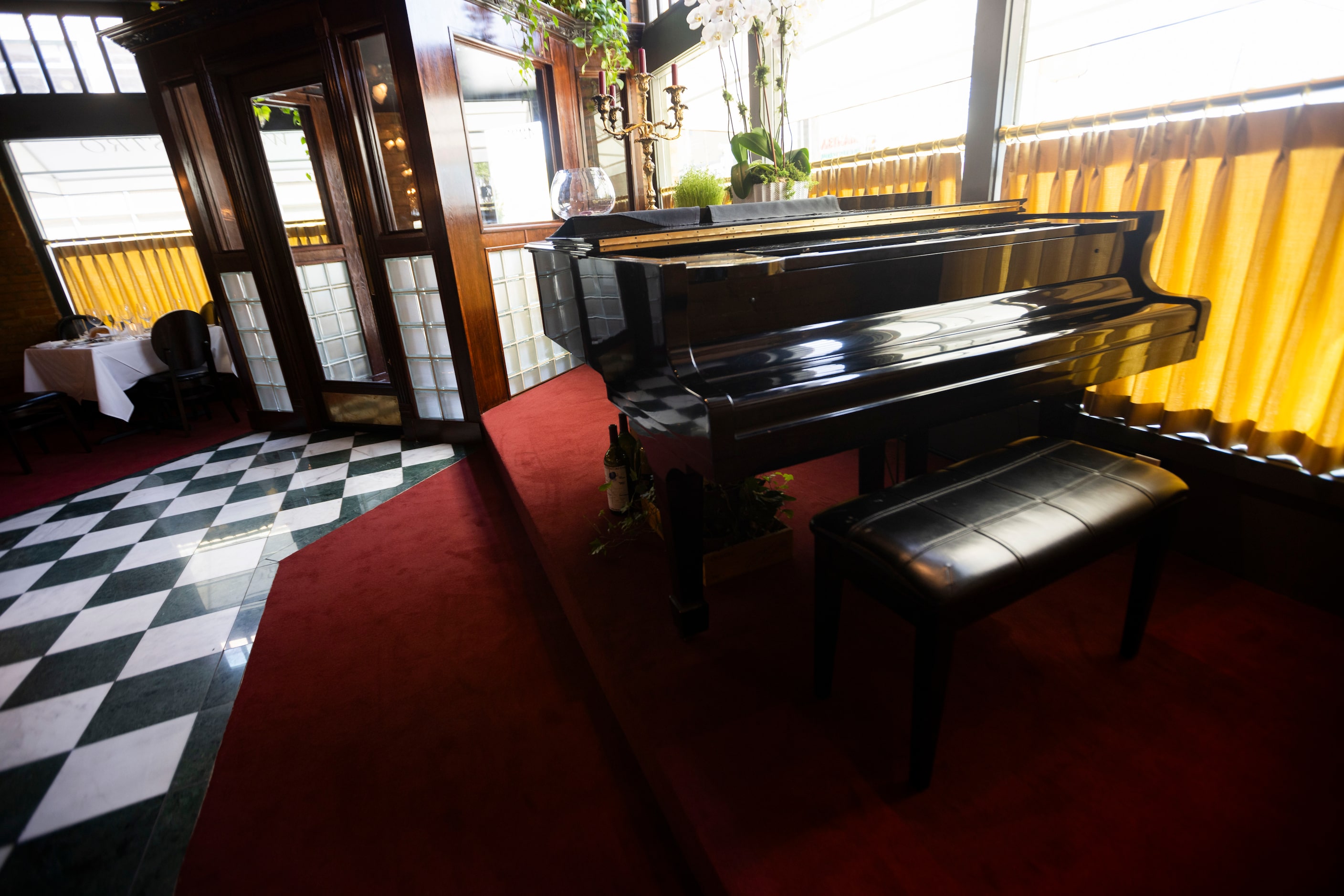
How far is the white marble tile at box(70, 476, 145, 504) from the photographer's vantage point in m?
3.39

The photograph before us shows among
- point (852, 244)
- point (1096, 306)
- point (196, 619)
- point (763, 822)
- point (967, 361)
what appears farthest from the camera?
point (196, 619)

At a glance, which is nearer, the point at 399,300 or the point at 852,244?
the point at 852,244

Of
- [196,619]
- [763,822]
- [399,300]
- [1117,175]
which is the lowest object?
[196,619]

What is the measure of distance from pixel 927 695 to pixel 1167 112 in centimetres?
177

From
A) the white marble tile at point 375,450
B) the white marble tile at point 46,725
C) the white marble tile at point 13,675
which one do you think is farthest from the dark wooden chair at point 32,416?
the white marble tile at point 46,725

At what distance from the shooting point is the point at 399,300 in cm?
359

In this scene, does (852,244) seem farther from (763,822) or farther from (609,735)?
(609,735)

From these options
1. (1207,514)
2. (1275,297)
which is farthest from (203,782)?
(1275,297)

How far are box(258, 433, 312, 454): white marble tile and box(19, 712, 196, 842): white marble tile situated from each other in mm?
2675

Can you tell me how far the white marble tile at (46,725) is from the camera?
1.65 m

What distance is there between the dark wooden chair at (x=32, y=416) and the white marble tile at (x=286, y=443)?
137 centimetres

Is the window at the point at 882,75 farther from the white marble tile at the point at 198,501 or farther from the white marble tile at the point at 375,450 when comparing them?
A: the white marble tile at the point at 198,501

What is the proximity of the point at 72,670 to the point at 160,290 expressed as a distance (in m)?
5.52

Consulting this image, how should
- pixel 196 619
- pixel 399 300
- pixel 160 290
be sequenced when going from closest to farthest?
pixel 196 619 → pixel 399 300 → pixel 160 290
